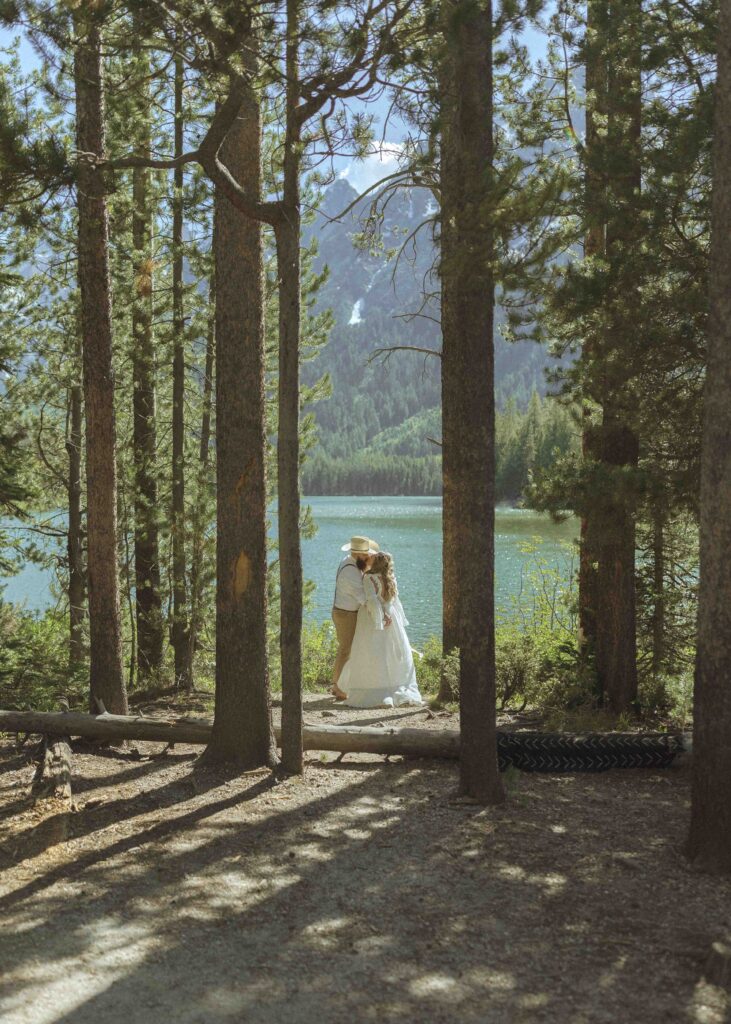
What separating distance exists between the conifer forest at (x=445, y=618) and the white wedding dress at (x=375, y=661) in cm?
4

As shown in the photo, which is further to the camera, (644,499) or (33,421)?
(33,421)

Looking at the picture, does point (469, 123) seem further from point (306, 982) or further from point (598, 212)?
point (306, 982)

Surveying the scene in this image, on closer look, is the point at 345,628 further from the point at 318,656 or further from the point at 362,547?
the point at 318,656

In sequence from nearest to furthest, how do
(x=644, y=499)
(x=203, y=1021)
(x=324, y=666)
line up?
(x=203, y=1021) < (x=644, y=499) < (x=324, y=666)

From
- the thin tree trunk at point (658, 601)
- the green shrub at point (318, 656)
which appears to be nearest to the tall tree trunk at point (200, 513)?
the green shrub at point (318, 656)

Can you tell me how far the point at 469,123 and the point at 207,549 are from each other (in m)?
7.05

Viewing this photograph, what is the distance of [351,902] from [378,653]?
17.7 feet

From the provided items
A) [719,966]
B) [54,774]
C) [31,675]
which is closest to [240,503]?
[54,774]

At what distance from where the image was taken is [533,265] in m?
6.30

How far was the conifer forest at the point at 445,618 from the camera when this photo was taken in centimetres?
404

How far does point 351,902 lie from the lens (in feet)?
14.9

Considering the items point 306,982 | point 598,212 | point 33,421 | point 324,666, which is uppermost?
point 598,212

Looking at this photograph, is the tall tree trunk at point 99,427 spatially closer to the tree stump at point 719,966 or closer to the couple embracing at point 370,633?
the couple embracing at point 370,633

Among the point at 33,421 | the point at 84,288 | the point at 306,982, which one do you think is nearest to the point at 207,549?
the point at 33,421
